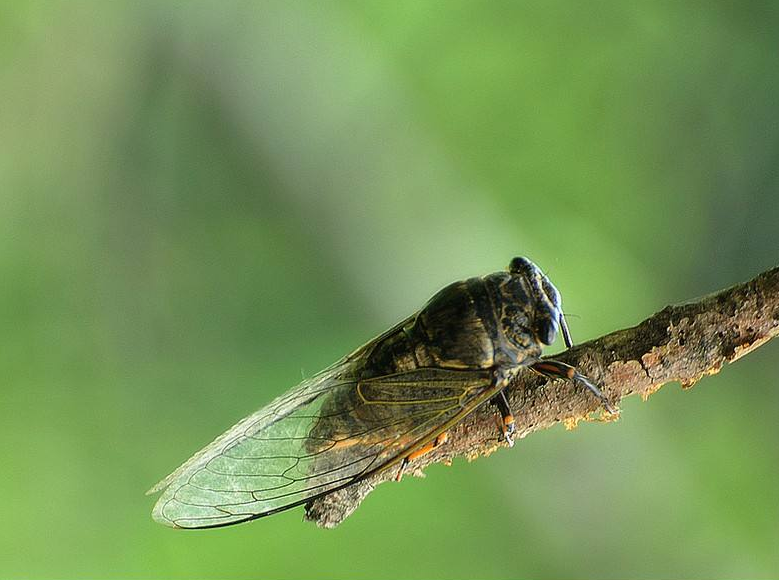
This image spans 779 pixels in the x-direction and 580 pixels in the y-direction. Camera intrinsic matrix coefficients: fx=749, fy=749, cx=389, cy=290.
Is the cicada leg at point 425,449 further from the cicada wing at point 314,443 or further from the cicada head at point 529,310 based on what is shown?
the cicada head at point 529,310

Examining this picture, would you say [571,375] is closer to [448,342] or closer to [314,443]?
[448,342]

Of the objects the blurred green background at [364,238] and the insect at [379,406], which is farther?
the blurred green background at [364,238]

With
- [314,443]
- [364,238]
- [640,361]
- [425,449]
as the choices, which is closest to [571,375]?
[640,361]

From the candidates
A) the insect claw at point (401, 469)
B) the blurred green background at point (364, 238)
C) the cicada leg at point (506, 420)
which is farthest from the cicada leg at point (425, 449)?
the blurred green background at point (364, 238)

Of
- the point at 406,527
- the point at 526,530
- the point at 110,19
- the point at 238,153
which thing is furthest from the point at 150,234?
the point at 526,530

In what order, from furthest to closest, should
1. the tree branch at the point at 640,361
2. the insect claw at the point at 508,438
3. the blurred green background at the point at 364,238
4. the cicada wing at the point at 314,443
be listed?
the blurred green background at the point at 364,238
the cicada wing at the point at 314,443
the insect claw at the point at 508,438
the tree branch at the point at 640,361

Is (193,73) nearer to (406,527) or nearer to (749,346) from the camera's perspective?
(406,527)
